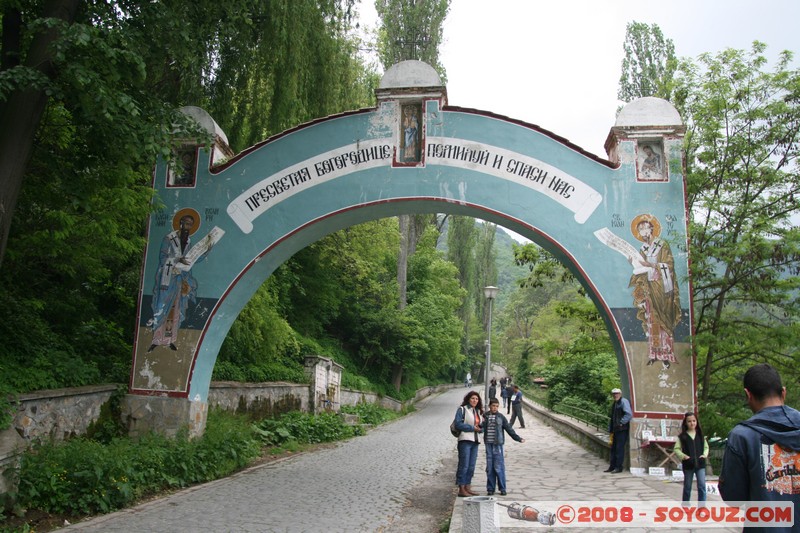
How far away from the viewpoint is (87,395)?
9523mm

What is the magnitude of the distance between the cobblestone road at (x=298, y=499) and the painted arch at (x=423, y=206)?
91.6 inches

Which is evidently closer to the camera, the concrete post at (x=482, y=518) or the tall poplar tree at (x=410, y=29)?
the concrete post at (x=482, y=518)

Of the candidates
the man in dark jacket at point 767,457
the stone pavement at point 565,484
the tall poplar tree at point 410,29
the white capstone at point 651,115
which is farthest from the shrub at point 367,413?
the man in dark jacket at point 767,457

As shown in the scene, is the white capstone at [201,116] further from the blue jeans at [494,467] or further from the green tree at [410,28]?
the green tree at [410,28]

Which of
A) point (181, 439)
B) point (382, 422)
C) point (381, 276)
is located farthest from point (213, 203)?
point (381, 276)

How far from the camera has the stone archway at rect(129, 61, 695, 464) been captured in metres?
9.84

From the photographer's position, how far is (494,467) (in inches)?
318

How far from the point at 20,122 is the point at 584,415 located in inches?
564

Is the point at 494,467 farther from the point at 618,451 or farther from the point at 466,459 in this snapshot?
the point at 618,451

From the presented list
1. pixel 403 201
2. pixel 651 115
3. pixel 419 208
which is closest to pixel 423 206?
pixel 419 208

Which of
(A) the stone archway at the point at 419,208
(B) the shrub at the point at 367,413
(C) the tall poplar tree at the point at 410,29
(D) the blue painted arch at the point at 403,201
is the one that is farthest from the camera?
(C) the tall poplar tree at the point at 410,29

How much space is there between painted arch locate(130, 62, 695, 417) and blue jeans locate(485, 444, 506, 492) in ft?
9.20

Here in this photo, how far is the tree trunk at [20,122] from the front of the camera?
744 cm

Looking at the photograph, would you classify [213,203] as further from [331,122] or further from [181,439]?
[181,439]
